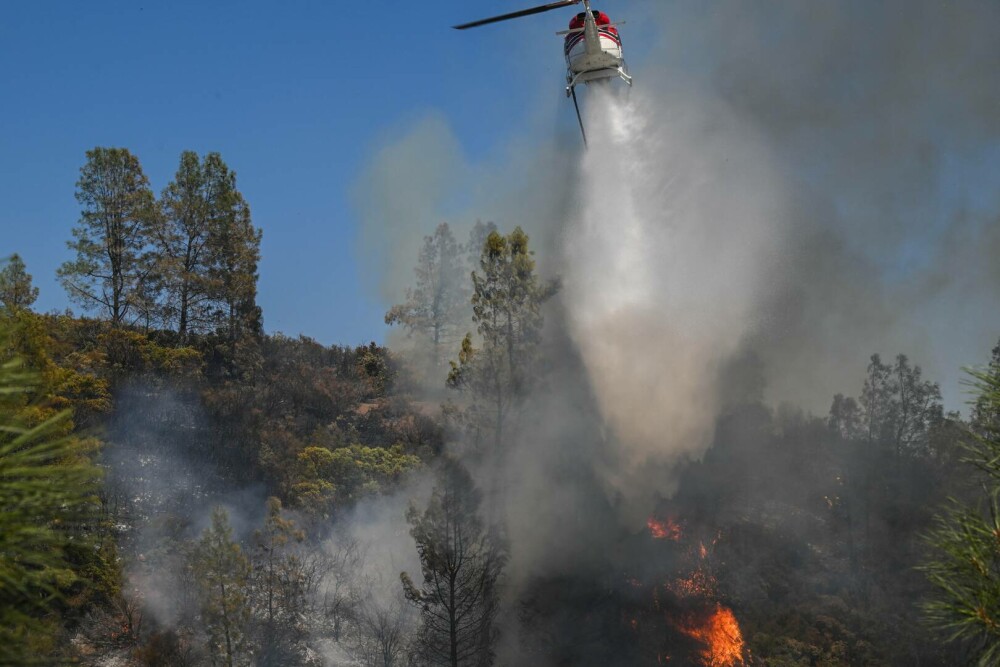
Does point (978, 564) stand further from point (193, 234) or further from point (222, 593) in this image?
point (193, 234)

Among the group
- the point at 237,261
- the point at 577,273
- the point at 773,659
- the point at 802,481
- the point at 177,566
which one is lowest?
the point at 773,659

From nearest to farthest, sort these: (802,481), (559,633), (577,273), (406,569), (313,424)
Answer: (559,633) < (406,569) < (802,481) < (577,273) < (313,424)

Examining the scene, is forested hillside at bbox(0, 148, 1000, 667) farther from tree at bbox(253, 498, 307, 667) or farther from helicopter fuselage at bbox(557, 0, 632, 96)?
helicopter fuselage at bbox(557, 0, 632, 96)

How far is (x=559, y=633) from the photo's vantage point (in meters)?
32.8

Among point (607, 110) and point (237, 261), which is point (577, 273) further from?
point (237, 261)

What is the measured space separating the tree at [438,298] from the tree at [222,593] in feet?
113

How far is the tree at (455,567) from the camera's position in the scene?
27.8 meters

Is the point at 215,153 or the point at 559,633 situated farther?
the point at 215,153

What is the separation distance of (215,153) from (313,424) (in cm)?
1806

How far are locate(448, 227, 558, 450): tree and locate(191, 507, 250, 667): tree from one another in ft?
39.6

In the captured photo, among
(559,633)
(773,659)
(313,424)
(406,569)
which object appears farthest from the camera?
(313,424)

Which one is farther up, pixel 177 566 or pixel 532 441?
pixel 532 441

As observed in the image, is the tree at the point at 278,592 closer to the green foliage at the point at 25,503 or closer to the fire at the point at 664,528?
the fire at the point at 664,528

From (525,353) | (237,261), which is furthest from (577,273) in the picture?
(237,261)
